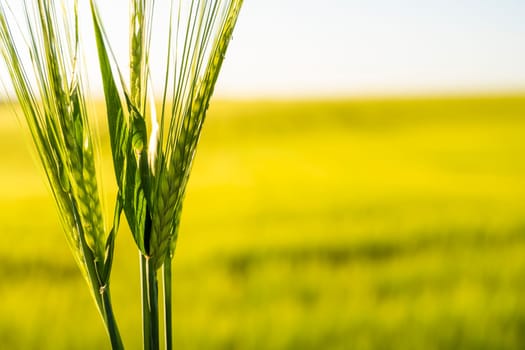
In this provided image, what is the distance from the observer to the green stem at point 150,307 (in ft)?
1.65

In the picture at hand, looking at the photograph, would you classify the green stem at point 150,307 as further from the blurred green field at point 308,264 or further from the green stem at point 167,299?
the blurred green field at point 308,264

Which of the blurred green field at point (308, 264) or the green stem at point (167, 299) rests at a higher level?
the green stem at point (167, 299)

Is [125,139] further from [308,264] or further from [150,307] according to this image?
[308,264]

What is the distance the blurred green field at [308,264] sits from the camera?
1405 millimetres

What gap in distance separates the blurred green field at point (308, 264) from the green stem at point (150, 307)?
151mm

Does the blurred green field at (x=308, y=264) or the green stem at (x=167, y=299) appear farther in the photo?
the blurred green field at (x=308, y=264)

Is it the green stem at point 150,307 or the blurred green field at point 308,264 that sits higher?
the green stem at point 150,307

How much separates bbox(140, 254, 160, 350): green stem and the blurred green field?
151 millimetres

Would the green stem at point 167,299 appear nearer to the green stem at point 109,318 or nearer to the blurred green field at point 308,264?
the green stem at point 109,318

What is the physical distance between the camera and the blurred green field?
55.3 inches

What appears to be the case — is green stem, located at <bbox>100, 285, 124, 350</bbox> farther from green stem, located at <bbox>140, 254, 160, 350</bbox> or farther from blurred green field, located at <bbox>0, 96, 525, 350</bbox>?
blurred green field, located at <bbox>0, 96, 525, 350</bbox>

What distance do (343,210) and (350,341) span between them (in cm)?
118

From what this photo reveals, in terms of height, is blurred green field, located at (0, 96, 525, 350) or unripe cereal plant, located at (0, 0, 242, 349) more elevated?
unripe cereal plant, located at (0, 0, 242, 349)

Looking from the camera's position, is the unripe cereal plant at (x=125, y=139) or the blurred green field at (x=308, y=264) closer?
the unripe cereal plant at (x=125, y=139)
